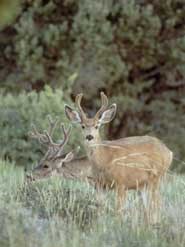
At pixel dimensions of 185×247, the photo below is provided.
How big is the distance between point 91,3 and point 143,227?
52.9ft

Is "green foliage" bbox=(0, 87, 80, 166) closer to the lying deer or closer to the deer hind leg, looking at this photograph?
the lying deer

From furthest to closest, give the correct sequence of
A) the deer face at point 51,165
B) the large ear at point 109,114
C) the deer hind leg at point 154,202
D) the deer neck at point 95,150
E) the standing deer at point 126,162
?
the deer face at point 51,165 < the large ear at point 109,114 < the deer neck at point 95,150 < the standing deer at point 126,162 < the deer hind leg at point 154,202

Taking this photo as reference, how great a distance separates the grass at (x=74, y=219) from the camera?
7.88m

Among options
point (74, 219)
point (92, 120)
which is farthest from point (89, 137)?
point (74, 219)

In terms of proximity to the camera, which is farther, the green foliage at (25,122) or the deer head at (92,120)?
the green foliage at (25,122)

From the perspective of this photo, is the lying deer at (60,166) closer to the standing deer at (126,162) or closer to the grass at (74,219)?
the standing deer at (126,162)

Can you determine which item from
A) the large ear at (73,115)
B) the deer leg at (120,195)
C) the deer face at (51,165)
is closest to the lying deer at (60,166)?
the deer face at (51,165)

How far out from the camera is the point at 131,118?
26203mm

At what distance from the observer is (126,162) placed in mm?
10812

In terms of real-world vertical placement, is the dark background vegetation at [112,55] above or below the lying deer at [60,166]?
above

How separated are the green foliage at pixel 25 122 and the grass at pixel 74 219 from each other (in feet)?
23.1

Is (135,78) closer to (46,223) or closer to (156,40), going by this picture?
(156,40)

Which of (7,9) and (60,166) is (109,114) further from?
(7,9)

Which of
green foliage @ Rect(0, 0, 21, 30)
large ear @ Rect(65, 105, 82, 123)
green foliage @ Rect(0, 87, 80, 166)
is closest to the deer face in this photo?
large ear @ Rect(65, 105, 82, 123)
